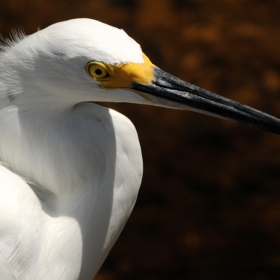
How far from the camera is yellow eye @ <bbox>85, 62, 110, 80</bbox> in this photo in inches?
48.3

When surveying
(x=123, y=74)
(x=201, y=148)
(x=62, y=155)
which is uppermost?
(x=123, y=74)

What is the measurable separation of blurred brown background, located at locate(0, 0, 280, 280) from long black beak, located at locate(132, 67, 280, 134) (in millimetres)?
1478

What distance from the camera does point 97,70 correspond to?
4.07 feet

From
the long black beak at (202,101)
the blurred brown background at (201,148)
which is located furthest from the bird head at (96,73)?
the blurred brown background at (201,148)

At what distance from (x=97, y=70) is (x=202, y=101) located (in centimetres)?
26

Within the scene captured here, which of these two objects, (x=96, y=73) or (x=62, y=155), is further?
(x=62, y=155)

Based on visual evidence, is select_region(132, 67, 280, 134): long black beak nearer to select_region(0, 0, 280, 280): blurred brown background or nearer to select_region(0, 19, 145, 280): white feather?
select_region(0, 19, 145, 280): white feather

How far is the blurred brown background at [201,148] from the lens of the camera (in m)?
2.71

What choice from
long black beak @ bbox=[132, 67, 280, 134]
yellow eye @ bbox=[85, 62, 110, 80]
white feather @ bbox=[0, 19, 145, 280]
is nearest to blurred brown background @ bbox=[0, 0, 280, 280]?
white feather @ bbox=[0, 19, 145, 280]

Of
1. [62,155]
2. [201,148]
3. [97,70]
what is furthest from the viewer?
[201,148]

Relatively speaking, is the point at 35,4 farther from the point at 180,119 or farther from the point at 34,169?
the point at 34,169

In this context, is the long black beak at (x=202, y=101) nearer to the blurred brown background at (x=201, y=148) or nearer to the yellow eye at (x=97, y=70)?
the yellow eye at (x=97, y=70)

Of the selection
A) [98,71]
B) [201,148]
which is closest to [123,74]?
[98,71]

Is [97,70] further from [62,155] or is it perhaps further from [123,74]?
[62,155]
